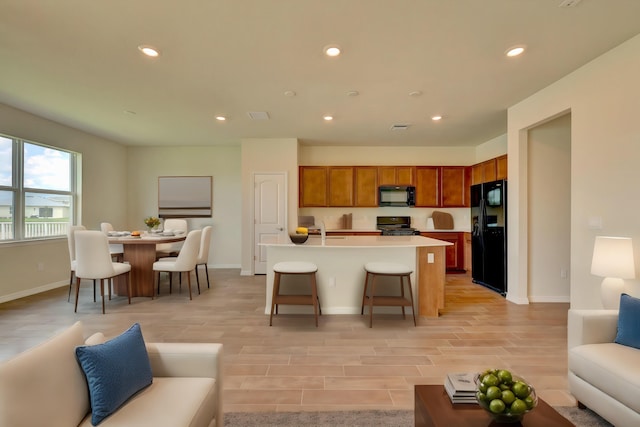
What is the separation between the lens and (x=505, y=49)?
8.66ft

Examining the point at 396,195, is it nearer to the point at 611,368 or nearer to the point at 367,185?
the point at 367,185

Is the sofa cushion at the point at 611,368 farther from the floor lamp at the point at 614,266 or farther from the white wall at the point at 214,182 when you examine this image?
the white wall at the point at 214,182

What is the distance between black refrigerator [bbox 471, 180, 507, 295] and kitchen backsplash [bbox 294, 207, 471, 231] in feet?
4.42

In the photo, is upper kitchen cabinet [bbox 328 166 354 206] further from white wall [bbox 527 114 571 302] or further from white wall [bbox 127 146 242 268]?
white wall [bbox 527 114 571 302]

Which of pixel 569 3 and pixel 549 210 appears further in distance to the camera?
pixel 549 210

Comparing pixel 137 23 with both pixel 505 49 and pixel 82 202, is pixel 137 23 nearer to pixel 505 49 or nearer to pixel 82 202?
pixel 505 49

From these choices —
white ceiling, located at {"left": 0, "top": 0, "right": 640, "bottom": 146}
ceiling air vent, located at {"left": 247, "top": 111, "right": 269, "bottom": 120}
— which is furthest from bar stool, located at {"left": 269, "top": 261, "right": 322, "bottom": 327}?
ceiling air vent, located at {"left": 247, "top": 111, "right": 269, "bottom": 120}

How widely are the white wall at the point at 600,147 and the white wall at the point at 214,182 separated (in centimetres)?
557

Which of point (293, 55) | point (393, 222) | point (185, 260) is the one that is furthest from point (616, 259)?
point (185, 260)

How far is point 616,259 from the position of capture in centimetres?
235

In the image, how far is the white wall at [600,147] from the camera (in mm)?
2564

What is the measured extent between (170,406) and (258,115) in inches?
155

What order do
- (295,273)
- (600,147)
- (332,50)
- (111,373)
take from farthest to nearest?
(295,273) < (600,147) < (332,50) < (111,373)

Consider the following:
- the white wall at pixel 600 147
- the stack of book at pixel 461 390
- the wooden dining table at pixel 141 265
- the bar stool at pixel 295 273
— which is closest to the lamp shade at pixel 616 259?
the white wall at pixel 600 147
